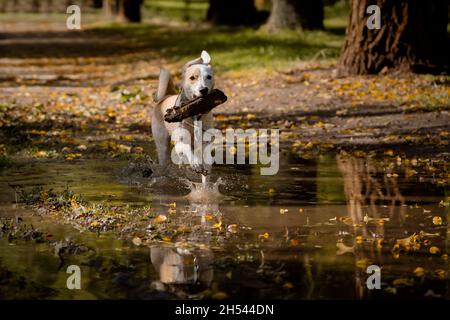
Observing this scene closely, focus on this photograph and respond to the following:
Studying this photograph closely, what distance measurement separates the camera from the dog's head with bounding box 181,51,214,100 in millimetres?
9359

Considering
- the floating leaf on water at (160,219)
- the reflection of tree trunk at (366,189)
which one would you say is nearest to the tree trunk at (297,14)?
the reflection of tree trunk at (366,189)

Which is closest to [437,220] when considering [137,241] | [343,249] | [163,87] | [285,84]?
[343,249]

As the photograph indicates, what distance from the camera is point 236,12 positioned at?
30.2m

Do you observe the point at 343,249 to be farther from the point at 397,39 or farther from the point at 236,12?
the point at 236,12

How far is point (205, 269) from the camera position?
22.0 ft

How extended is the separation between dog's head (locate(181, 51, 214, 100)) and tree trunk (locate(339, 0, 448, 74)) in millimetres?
7974

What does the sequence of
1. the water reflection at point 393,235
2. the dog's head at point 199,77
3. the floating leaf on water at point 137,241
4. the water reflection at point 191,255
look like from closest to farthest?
the water reflection at point 393,235 < the water reflection at point 191,255 < the floating leaf on water at point 137,241 < the dog's head at point 199,77

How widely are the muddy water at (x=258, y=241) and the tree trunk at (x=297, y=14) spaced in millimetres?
14268

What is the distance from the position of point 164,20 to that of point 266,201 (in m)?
31.9

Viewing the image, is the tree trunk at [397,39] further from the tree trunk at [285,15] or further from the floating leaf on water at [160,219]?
the floating leaf on water at [160,219]

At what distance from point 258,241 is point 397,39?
10053mm

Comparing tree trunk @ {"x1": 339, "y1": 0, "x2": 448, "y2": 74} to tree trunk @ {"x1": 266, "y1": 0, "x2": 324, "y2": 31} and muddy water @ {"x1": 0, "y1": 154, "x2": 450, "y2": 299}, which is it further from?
tree trunk @ {"x1": 266, "y1": 0, "x2": 324, "y2": 31}

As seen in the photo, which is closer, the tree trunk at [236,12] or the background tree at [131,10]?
the tree trunk at [236,12]

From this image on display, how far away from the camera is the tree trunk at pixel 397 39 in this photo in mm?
16812
